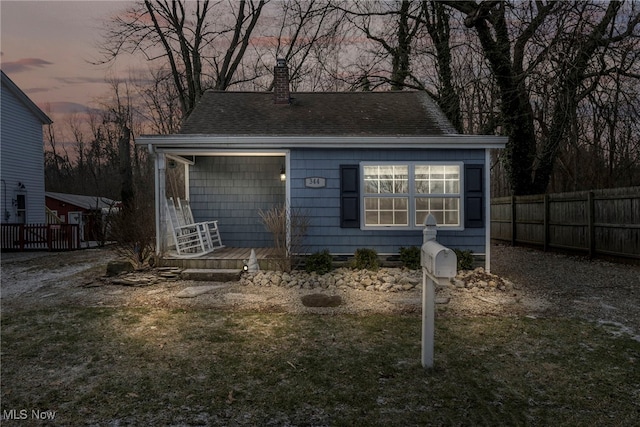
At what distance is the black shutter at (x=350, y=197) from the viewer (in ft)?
25.1

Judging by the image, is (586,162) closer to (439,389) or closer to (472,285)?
(472,285)

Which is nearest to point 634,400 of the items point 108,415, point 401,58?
point 108,415

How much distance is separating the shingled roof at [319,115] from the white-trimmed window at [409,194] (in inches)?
30.0

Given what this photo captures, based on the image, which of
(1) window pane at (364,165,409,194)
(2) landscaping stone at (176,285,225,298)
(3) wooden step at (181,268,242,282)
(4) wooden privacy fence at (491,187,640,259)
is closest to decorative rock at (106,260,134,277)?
(3) wooden step at (181,268,242,282)

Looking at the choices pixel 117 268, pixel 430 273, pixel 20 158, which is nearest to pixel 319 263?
pixel 117 268

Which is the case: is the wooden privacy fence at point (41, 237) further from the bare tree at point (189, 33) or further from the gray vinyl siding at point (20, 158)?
the bare tree at point (189, 33)

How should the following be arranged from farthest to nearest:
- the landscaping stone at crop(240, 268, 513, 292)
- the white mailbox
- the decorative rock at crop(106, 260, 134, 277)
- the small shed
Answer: the small shed < the decorative rock at crop(106, 260, 134, 277) < the landscaping stone at crop(240, 268, 513, 292) < the white mailbox

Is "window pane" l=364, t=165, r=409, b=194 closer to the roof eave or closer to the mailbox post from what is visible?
the roof eave

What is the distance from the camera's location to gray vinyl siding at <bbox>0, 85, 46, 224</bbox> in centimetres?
1484

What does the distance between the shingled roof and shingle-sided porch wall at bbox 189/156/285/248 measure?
3.13ft

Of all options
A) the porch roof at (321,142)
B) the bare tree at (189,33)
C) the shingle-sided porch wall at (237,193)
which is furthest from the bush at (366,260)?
the bare tree at (189,33)

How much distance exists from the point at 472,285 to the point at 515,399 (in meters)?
3.73

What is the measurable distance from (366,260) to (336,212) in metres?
1.06

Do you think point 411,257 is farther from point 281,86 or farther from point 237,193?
point 281,86
